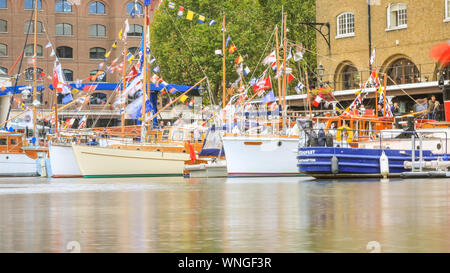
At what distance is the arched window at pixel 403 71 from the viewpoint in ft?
193

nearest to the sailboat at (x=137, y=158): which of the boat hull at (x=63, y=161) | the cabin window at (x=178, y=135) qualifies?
the cabin window at (x=178, y=135)

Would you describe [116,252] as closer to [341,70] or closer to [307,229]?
[307,229]

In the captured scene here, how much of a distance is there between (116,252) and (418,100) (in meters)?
43.1

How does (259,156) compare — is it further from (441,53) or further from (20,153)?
(441,53)

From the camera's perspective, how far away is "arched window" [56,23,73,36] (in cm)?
11531

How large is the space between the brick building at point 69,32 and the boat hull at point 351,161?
77462 mm

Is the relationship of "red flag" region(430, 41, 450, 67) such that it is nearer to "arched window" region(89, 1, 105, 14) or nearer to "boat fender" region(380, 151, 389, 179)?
"boat fender" region(380, 151, 389, 179)

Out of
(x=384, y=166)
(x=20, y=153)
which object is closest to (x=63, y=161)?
(x=20, y=153)

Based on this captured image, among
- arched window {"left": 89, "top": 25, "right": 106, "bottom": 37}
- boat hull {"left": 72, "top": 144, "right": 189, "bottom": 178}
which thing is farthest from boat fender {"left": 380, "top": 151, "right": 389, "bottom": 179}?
arched window {"left": 89, "top": 25, "right": 106, "bottom": 37}

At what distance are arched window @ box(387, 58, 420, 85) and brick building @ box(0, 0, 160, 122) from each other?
56.2m

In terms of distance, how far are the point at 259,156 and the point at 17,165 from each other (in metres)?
23.5

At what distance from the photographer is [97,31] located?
11756 cm

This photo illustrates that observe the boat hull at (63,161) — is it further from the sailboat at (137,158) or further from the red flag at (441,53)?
the red flag at (441,53)
